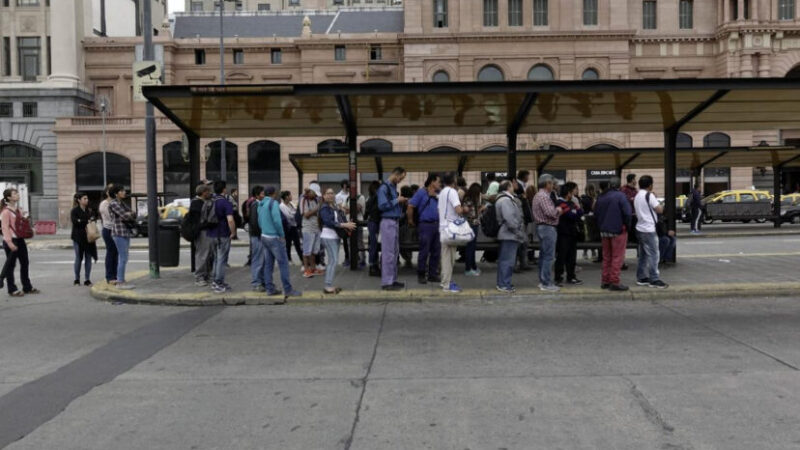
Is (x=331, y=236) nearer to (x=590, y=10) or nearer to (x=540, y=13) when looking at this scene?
(x=540, y=13)

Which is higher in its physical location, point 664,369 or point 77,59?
point 77,59

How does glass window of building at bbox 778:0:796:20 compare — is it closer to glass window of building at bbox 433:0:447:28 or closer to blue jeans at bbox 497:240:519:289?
glass window of building at bbox 433:0:447:28

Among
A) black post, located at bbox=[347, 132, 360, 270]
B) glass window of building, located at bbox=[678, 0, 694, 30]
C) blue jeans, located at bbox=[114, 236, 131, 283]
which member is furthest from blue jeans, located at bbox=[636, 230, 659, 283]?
glass window of building, located at bbox=[678, 0, 694, 30]

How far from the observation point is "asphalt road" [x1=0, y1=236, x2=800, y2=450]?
4207 mm

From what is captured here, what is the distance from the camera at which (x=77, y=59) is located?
1893 inches

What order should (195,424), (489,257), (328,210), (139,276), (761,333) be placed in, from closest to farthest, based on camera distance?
(195,424) → (761,333) → (328,210) → (139,276) → (489,257)

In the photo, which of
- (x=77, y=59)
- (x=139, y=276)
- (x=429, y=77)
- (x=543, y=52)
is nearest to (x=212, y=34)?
(x=77, y=59)

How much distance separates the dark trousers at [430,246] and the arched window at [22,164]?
45347 mm

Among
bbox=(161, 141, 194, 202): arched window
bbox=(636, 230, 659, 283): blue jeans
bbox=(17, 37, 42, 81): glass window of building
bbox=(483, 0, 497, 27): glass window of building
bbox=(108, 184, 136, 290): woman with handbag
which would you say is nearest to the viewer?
bbox=(636, 230, 659, 283): blue jeans

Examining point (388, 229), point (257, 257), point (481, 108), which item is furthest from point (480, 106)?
point (257, 257)

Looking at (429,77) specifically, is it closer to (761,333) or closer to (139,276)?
(139,276)

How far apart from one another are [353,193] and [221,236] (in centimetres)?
287

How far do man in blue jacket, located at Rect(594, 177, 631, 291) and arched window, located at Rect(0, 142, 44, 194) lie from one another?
157 ft

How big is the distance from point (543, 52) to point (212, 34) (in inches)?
1159
